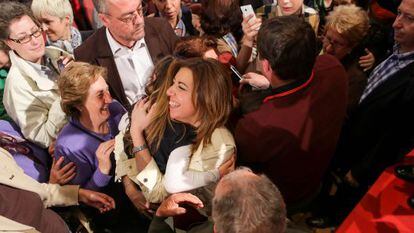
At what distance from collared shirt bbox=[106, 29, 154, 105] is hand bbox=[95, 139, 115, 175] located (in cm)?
59

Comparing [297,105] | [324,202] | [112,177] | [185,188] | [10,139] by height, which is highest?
[297,105]

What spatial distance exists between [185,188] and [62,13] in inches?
75.7

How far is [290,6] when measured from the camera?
289 cm

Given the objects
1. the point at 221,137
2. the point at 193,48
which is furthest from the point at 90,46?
the point at 221,137

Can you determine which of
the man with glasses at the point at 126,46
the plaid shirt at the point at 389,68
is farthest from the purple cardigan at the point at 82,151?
the plaid shirt at the point at 389,68

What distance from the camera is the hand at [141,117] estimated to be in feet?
5.93

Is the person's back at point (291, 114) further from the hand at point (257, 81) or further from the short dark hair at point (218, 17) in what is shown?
the short dark hair at point (218, 17)

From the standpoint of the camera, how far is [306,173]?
1.85 metres

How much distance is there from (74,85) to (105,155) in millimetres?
421

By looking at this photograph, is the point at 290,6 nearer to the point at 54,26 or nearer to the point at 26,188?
the point at 54,26

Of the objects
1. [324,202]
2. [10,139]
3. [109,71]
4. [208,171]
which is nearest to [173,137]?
[208,171]

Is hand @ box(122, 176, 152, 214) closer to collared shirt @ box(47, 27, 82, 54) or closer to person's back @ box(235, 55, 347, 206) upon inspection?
person's back @ box(235, 55, 347, 206)

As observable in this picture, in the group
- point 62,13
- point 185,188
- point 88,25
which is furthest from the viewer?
point 88,25

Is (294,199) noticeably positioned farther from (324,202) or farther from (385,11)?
(385,11)
